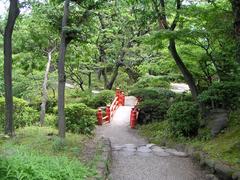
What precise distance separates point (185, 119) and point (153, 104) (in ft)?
18.4

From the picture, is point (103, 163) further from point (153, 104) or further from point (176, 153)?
point (153, 104)

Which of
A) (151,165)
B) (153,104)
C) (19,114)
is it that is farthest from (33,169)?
(153,104)

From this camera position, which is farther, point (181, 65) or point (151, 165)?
point (181, 65)

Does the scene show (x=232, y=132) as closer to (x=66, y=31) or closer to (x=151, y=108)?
(x=66, y=31)

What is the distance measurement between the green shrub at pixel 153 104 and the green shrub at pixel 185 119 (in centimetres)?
481

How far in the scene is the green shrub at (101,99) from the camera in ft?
72.3

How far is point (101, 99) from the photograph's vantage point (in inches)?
879

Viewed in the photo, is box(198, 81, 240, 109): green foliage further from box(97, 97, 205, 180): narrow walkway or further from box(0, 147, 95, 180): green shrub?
box(0, 147, 95, 180): green shrub

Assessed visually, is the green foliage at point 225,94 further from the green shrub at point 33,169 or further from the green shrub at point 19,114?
the green shrub at point 19,114

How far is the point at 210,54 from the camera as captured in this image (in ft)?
43.1

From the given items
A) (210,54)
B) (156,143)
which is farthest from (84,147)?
(210,54)

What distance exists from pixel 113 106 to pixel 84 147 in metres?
10.9

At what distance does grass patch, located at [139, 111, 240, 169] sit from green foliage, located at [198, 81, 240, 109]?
0.47 m

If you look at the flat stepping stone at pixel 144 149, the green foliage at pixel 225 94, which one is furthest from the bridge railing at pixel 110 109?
the green foliage at pixel 225 94
